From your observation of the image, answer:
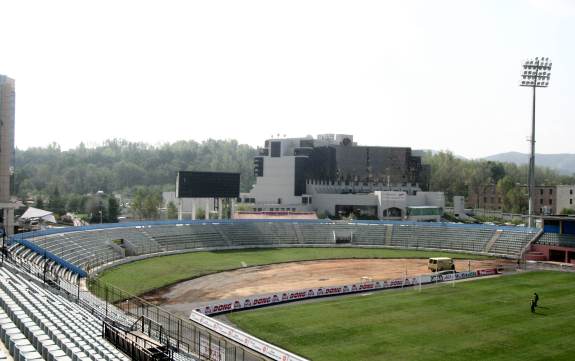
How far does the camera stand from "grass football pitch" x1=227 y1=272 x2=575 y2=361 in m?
33.9

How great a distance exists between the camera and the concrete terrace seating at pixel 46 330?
2013 cm

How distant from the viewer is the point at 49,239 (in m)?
62.4

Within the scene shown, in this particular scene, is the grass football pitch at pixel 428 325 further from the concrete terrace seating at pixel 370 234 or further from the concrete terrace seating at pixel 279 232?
the concrete terrace seating at pixel 279 232

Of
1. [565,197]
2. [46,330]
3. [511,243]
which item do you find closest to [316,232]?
[511,243]

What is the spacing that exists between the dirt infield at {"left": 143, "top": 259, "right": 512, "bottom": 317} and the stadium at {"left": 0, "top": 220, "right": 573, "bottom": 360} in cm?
251

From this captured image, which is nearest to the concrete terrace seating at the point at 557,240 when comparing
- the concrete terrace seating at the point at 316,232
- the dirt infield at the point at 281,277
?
the dirt infield at the point at 281,277

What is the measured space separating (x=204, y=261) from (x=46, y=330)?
49297 millimetres

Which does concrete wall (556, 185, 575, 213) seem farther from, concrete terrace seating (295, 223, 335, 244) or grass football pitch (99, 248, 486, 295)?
concrete terrace seating (295, 223, 335, 244)

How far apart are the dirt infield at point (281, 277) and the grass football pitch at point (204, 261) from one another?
2.29 meters

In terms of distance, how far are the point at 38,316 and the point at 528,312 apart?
36988mm

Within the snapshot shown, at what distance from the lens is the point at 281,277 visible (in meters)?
→ 62.7

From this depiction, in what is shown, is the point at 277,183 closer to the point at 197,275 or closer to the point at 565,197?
the point at 197,275

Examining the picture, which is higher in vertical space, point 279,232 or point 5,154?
point 5,154

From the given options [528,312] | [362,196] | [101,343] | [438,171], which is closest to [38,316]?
[101,343]
